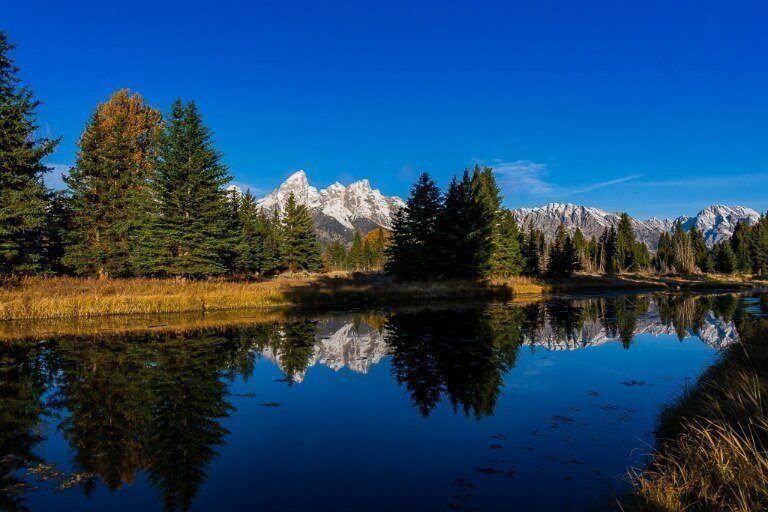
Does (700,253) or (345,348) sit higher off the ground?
(700,253)

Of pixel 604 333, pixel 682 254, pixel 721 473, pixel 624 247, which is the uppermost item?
pixel 624 247

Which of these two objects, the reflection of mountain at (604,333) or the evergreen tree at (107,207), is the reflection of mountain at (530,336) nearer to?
the reflection of mountain at (604,333)

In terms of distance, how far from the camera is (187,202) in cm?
3144

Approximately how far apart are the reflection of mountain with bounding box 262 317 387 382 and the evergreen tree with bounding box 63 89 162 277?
57.4ft

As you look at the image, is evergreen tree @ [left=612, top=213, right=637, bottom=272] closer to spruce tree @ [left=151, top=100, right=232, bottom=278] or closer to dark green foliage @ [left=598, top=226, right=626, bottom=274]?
dark green foliage @ [left=598, top=226, right=626, bottom=274]

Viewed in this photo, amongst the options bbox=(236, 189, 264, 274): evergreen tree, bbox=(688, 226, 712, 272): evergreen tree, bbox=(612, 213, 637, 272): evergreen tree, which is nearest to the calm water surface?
bbox=(236, 189, 264, 274): evergreen tree

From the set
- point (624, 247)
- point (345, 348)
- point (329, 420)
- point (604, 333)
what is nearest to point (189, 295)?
point (345, 348)

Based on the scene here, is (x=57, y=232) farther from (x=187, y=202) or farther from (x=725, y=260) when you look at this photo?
(x=725, y=260)

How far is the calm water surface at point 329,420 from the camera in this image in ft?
19.5

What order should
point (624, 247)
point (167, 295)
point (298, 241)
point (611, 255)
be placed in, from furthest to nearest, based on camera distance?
point (624, 247) < point (611, 255) < point (298, 241) < point (167, 295)

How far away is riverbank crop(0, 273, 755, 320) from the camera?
2269cm

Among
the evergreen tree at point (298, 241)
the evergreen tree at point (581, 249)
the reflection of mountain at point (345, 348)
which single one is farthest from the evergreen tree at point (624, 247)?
the reflection of mountain at point (345, 348)

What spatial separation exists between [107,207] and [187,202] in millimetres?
6999

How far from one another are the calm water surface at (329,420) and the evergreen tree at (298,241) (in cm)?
4136
